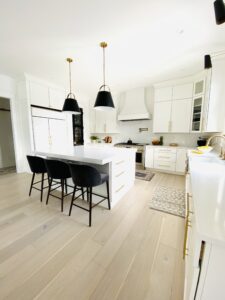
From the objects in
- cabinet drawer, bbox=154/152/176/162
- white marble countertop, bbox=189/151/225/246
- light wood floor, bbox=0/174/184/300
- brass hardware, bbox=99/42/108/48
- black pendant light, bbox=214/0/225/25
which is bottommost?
light wood floor, bbox=0/174/184/300

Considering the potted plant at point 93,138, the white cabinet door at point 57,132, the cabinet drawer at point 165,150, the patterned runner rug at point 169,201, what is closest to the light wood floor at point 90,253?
the patterned runner rug at point 169,201

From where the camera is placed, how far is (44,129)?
396cm

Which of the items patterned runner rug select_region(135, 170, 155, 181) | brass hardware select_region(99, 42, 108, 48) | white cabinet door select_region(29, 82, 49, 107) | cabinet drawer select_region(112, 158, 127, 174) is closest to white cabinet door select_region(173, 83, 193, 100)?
patterned runner rug select_region(135, 170, 155, 181)

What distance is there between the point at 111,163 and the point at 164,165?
247 cm

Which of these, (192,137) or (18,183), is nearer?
(18,183)

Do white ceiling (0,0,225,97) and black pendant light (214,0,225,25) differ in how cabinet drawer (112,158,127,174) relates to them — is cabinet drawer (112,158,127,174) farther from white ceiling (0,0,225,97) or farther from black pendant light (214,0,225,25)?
white ceiling (0,0,225,97)

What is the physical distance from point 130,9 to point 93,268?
289cm

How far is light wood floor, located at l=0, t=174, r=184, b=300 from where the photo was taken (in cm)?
108

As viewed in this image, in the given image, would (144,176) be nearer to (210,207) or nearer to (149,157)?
(149,157)

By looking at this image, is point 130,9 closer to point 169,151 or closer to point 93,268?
point 93,268

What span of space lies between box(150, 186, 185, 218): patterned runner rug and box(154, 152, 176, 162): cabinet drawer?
112 cm

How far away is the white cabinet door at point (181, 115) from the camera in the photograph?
3676mm

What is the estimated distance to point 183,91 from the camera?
3.69 meters

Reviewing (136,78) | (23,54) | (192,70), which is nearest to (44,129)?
(23,54)
